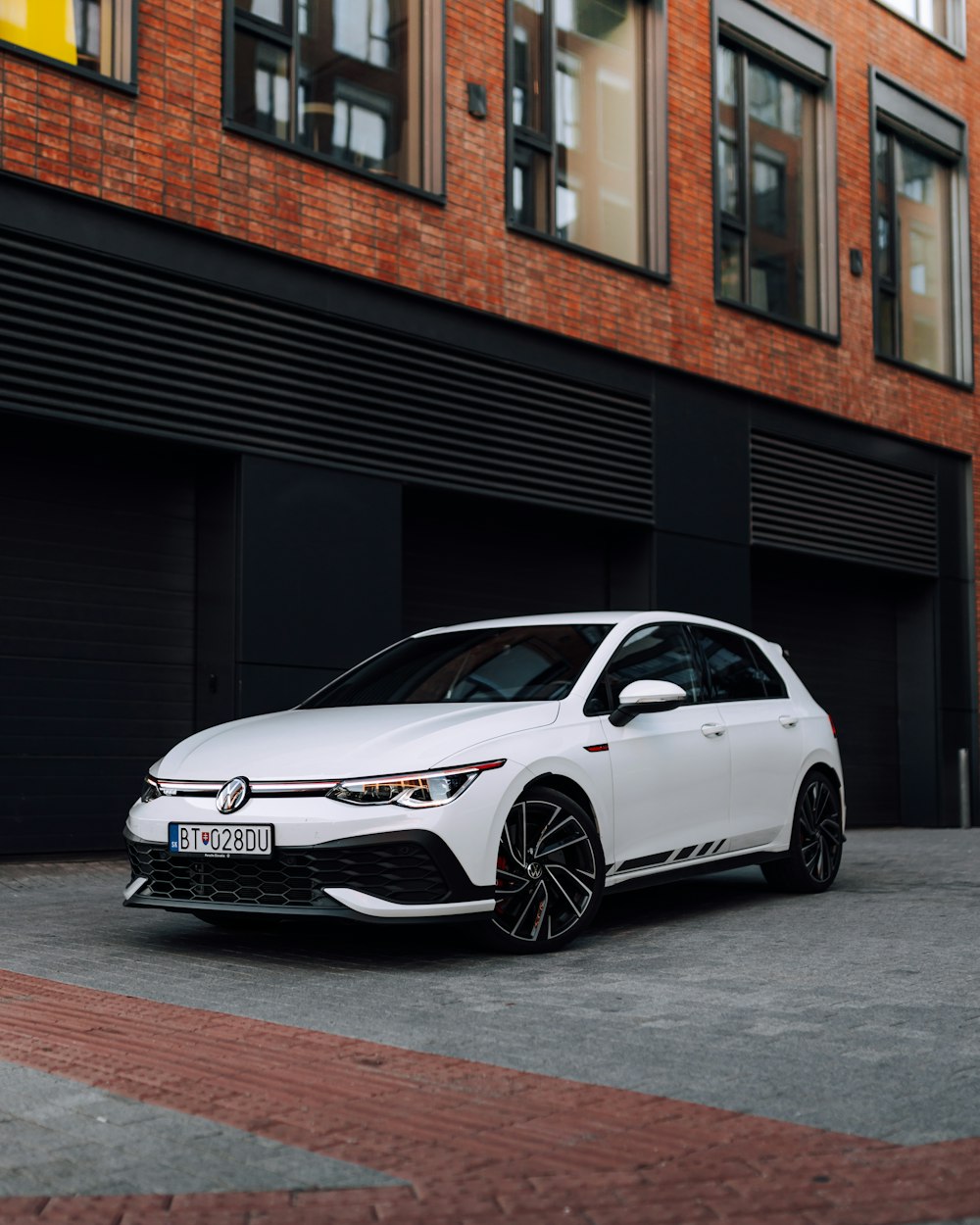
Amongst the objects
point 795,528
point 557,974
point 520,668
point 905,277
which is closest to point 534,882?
point 557,974

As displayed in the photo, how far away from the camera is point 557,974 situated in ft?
19.9

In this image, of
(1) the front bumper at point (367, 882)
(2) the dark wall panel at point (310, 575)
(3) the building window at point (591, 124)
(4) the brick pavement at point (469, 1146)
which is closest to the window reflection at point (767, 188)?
(3) the building window at point (591, 124)

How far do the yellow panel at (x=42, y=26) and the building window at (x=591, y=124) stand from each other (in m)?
4.42

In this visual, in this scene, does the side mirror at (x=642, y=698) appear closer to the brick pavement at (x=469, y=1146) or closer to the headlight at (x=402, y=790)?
the headlight at (x=402, y=790)

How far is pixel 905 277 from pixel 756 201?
3313 millimetres

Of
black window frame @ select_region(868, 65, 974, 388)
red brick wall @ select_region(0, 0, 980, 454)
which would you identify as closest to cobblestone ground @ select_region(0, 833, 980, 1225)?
red brick wall @ select_region(0, 0, 980, 454)

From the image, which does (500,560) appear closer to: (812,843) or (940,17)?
(812,843)

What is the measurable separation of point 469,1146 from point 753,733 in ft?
15.5

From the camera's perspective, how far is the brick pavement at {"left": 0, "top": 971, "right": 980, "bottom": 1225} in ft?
10.6

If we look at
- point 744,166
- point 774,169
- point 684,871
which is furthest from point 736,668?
point 774,169

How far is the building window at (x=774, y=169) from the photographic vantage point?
1658 cm

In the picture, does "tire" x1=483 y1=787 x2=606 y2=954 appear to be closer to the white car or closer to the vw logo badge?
the white car

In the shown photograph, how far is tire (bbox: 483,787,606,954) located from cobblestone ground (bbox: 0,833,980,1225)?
0.74m

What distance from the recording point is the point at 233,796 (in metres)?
6.25
